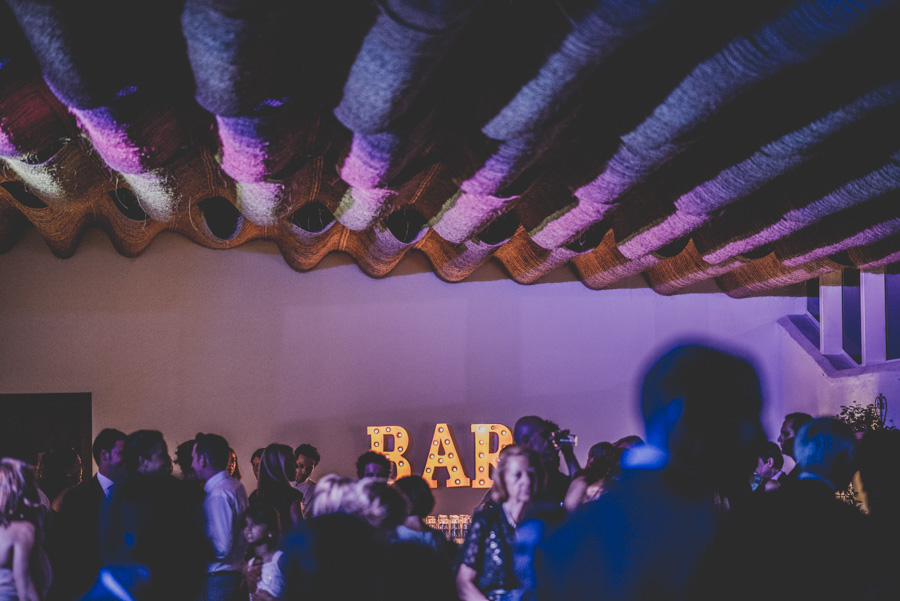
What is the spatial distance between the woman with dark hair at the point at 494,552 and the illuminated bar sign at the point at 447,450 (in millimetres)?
3856

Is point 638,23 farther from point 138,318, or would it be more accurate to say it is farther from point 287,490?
point 138,318

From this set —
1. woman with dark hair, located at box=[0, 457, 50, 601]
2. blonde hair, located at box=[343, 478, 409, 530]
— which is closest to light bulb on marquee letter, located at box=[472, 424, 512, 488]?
woman with dark hair, located at box=[0, 457, 50, 601]

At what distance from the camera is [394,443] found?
23.9 feet

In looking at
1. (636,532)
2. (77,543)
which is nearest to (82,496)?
(77,543)

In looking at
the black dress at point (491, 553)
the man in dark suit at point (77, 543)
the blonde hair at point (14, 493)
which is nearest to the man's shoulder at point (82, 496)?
the man in dark suit at point (77, 543)

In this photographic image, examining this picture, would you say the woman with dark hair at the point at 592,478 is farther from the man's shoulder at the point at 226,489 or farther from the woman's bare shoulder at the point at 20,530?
the woman's bare shoulder at the point at 20,530

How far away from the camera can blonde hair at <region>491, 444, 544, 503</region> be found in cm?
349

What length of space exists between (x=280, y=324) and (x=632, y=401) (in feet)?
11.9

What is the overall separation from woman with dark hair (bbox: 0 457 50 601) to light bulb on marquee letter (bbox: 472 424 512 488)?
4.40 meters

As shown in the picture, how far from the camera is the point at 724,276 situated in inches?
310

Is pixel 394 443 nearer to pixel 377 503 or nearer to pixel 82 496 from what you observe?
pixel 82 496

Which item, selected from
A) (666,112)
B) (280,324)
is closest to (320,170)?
(666,112)

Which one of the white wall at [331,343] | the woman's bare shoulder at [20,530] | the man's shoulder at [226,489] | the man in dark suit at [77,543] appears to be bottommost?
the man in dark suit at [77,543]

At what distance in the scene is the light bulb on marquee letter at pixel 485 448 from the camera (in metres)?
7.34
